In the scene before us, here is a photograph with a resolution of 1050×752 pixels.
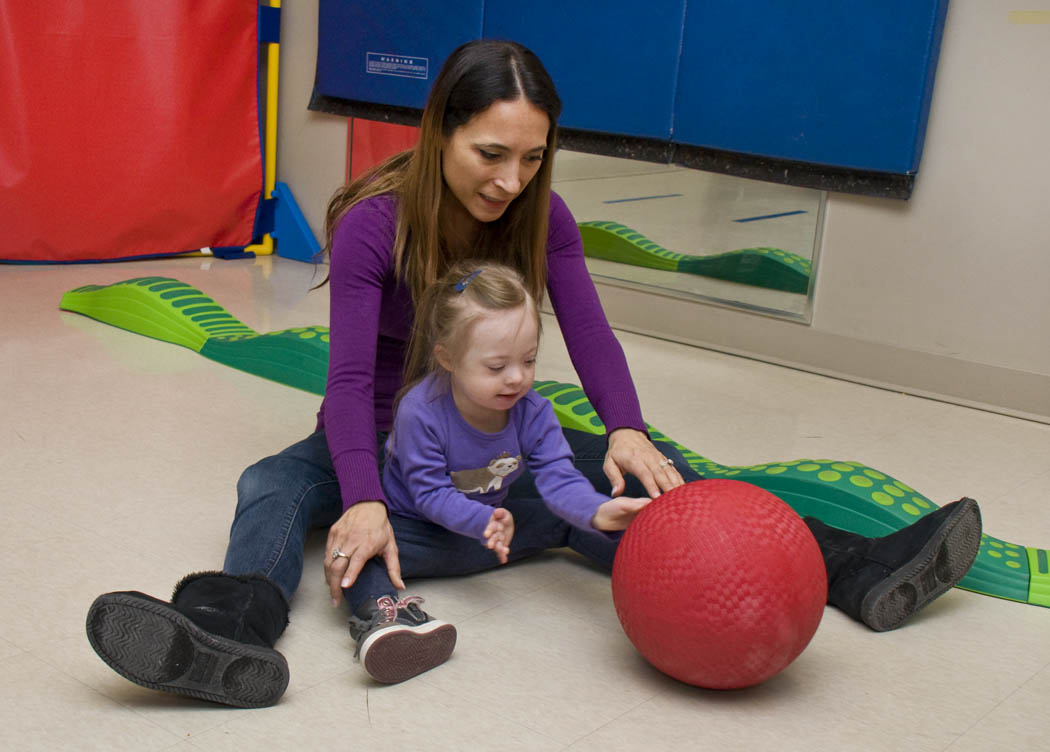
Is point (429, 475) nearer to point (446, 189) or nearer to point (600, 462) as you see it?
point (600, 462)

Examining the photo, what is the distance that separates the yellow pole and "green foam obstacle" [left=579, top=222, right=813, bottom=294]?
1609 mm

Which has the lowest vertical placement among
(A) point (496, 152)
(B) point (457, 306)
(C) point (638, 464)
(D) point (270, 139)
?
(C) point (638, 464)

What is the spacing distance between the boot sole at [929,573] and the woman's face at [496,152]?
0.90 metres

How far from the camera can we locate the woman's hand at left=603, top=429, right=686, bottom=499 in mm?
1814

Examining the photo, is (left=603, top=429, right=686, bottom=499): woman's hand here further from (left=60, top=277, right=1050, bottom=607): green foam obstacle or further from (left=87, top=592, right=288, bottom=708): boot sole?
(left=87, top=592, right=288, bottom=708): boot sole

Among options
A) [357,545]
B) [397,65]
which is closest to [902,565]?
[357,545]

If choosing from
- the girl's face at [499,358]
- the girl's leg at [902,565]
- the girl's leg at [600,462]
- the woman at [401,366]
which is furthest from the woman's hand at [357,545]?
the girl's leg at [902,565]

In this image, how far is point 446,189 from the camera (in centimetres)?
188

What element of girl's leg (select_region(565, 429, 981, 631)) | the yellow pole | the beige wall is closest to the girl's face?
girl's leg (select_region(565, 429, 981, 631))

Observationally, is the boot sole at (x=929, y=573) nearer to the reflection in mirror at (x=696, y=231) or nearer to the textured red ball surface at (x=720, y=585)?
the textured red ball surface at (x=720, y=585)

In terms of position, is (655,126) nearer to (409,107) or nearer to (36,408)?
(409,107)

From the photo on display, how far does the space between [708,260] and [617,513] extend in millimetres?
2273

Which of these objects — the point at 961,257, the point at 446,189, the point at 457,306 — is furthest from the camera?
the point at 961,257

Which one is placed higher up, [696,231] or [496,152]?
[496,152]
